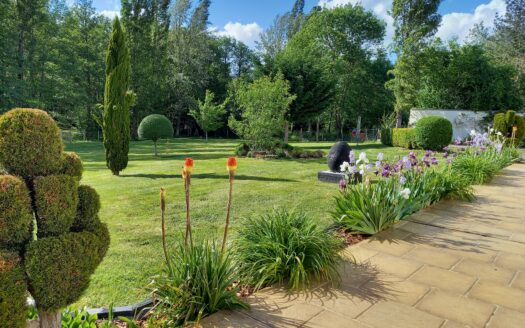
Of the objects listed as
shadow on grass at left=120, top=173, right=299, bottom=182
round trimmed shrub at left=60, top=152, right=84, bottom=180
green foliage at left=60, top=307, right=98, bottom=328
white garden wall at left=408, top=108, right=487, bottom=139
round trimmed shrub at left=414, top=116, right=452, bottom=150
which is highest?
white garden wall at left=408, top=108, right=487, bottom=139

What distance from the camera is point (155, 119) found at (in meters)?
14.7

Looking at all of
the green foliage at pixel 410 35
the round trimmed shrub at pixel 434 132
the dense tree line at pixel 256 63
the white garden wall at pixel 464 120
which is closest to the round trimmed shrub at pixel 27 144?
the dense tree line at pixel 256 63

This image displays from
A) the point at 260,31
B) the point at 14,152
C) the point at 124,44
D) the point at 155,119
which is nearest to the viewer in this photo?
the point at 14,152

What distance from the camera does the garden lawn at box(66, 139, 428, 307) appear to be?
3.09 meters

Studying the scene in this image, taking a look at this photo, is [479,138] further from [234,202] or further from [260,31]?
[260,31]

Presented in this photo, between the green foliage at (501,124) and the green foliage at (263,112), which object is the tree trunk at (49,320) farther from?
the green foliage at (501,124)

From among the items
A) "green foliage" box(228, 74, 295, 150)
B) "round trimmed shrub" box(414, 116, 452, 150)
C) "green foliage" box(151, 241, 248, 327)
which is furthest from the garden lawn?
"round trimmed shrub" box(414, 116, 452, 150)

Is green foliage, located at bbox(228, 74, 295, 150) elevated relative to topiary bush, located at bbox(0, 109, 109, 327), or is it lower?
elevated

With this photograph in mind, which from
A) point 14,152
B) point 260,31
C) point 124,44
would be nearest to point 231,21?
point 260,31

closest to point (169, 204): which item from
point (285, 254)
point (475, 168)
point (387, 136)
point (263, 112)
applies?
point (285, 254)

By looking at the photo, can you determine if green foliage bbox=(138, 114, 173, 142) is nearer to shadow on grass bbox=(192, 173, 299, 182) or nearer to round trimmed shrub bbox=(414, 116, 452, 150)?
shadow on grass bbox=(192, 173, 299, 182)

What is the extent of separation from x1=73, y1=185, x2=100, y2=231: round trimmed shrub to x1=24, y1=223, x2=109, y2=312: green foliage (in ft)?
0.21

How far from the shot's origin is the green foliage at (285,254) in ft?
8.87

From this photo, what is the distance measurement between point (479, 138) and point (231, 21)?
106 feet
